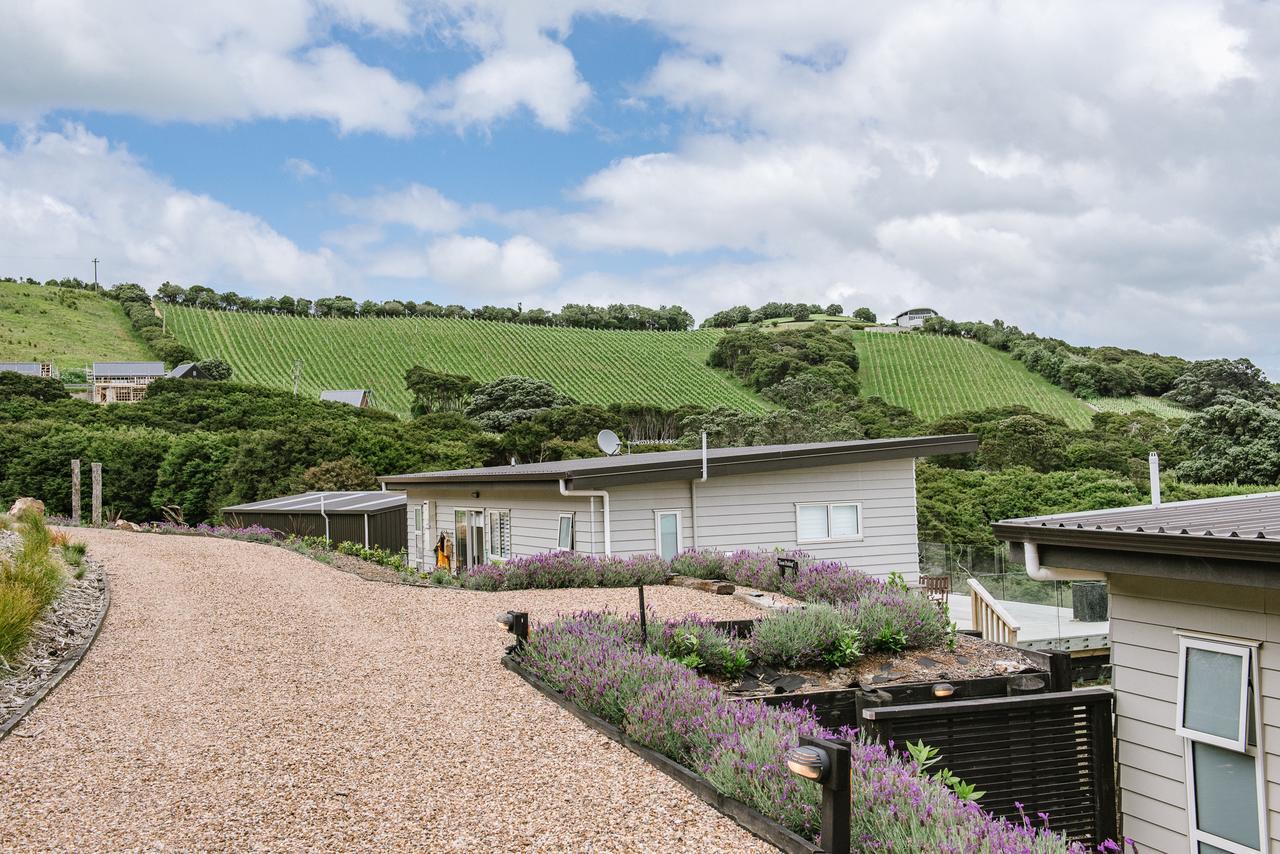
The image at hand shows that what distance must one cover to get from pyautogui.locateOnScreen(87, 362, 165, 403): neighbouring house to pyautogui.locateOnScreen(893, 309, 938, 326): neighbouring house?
7373cm

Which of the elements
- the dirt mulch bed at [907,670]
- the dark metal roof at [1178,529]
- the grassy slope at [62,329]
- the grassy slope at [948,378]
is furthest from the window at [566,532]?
the grassy slope at [62,329]

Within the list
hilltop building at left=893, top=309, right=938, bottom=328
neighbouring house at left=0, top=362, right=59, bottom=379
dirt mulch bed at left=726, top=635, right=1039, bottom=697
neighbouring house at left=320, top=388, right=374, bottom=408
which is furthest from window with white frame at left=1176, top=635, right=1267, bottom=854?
hilltop building at left=893, top=309, right=938, bottom=328

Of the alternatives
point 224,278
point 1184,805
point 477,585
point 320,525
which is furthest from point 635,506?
point 224,278

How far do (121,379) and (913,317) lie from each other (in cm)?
8261

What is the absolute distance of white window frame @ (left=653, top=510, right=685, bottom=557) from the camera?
1543 cm

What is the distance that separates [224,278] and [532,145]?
73.8 m

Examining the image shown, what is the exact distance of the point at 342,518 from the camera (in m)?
24.8

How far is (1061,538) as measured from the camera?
5.51 metres

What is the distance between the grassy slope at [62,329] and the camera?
6594 centimetres

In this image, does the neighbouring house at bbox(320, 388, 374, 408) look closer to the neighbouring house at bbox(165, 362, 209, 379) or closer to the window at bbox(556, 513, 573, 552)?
the neighbouring house at bbox(165, 362, 209, 379)

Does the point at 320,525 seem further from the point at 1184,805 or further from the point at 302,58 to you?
the point at 1184,805

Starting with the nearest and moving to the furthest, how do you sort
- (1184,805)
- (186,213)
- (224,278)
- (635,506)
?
(1184,805), (635,506), (186,213), (224,278)

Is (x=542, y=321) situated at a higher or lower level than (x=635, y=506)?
higher

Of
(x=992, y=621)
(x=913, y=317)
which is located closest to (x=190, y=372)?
(x=992, y=621)
